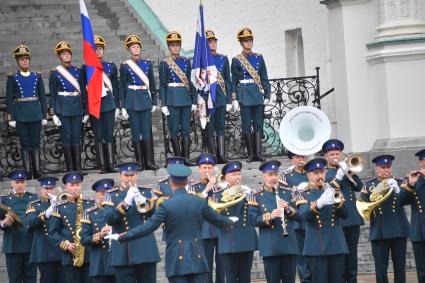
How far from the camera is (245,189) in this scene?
56.5 feet

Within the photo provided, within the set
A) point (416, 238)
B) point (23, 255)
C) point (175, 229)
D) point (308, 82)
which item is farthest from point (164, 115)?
point (175, 229)

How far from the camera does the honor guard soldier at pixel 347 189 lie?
17.3 metres

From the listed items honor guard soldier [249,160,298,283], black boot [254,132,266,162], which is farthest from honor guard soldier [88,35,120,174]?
honor guard soldier [249,160,298,283]

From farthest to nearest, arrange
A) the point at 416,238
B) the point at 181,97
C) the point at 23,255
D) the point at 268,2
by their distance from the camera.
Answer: the point at 268,2, the point at 181,97, the point at 23,255, the point at 416,238

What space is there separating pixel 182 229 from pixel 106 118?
713 centimetres

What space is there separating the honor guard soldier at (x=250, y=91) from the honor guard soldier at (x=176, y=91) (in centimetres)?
74

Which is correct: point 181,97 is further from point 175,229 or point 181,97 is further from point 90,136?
point 175,229

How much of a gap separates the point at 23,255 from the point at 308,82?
22.0 feet

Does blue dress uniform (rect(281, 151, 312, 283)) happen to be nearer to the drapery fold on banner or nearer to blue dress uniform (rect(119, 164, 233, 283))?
blue dress uniform (rect(119, 164, 233, 283))

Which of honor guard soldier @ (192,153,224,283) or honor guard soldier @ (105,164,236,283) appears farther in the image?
honor guard soldier @ (192,153,224,283)

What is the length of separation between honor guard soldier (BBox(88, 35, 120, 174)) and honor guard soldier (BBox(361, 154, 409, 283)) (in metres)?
5.26

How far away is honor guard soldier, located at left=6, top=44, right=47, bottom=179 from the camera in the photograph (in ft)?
71.4

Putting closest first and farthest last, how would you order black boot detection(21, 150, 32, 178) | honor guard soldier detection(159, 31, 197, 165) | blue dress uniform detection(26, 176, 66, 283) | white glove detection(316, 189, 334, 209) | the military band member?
white glove detection(316, 189, 334, 209), the military band member, blue dress uniform detection(26, 176, 66, 283), honor guard soldier detection(159, 31, 197, 165), black boot detection(21, 150, 32, 178)

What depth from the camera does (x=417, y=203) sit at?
17.8 m
